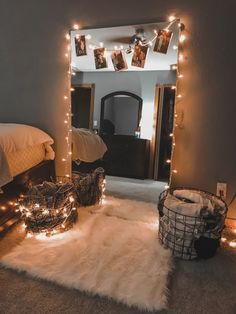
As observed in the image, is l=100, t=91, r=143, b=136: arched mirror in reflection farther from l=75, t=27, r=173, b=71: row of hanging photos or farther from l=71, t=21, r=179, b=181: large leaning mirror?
l=75, t=27, r=173, b=71: row of hanging photos

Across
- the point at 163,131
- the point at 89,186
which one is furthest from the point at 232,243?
the point at 89,186

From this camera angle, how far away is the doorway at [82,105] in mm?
2484

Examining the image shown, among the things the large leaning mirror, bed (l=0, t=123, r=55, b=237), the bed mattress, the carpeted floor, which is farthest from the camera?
the large leaning mirror

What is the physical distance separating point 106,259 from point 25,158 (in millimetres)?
1103

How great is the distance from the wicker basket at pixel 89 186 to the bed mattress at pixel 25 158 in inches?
17.2

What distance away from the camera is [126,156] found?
2578mm

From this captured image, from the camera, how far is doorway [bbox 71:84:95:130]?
2.48 metres

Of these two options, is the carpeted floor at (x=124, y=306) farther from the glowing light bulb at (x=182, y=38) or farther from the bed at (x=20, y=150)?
the glowing light bulb at (x=182, y=38)

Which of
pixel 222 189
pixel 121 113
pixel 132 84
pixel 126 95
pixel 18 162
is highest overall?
pixel 132 84

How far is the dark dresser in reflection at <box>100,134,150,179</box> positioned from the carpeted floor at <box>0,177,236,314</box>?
111 cm

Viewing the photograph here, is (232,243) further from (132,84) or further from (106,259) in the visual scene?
(132,84)

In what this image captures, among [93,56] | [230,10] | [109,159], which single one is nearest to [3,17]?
[93,56]

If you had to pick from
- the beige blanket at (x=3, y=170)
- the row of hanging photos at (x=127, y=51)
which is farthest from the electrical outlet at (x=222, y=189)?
the beige blanket at (x=3, y=170)

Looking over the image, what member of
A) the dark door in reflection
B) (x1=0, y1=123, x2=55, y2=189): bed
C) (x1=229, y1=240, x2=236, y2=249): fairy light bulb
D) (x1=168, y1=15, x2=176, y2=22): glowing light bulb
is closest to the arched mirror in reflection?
the dark door in reflection
